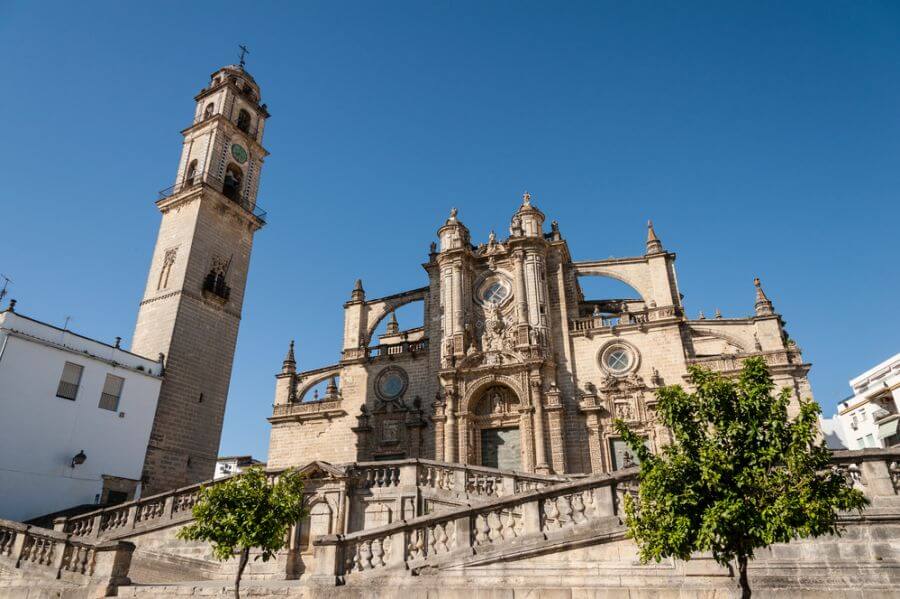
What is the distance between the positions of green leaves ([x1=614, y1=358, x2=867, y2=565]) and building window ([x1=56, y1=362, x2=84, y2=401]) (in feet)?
66.3

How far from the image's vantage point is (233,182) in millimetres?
31359

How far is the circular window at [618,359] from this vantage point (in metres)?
24.7

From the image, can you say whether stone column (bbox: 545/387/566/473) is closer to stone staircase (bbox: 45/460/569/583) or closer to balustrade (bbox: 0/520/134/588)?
stone staircase (bbox: 45/460/569/583)

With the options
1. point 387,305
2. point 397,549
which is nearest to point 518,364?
point 387,305

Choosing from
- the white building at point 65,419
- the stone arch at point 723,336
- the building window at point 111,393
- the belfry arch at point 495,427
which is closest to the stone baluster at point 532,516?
the belfry arch at point 495,427

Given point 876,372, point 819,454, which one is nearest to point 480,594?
point 819,454

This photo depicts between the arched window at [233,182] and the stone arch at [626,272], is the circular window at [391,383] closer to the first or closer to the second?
the stone arch at [626,272]

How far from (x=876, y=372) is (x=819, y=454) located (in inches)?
1762

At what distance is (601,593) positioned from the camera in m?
8.90

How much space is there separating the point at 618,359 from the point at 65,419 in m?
20.7

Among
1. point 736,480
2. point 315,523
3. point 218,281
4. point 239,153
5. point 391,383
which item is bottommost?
point 315,523

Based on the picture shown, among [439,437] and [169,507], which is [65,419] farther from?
[439,437]

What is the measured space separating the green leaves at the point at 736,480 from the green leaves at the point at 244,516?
22.1 ft

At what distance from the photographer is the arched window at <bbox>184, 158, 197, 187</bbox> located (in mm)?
29369
